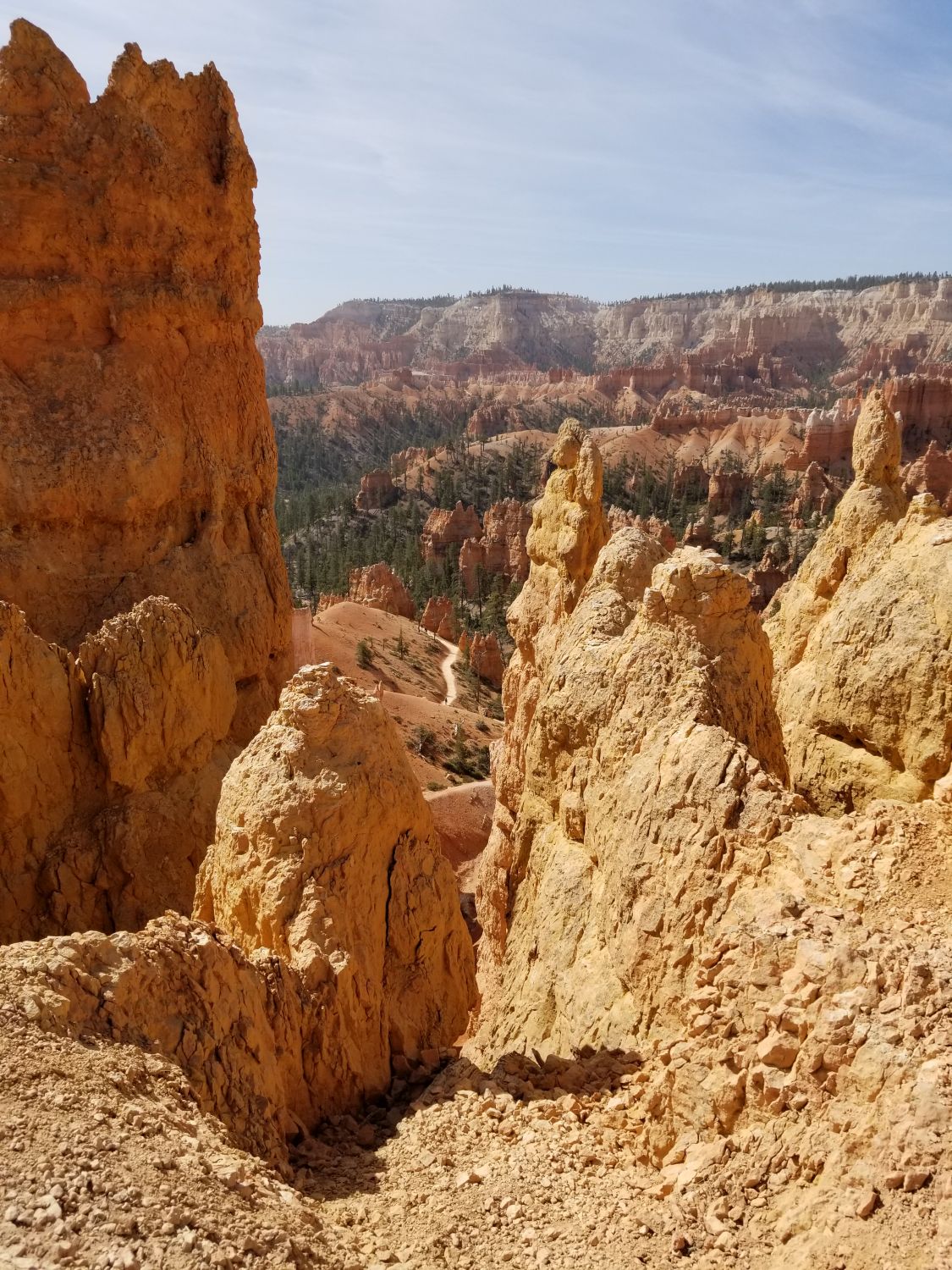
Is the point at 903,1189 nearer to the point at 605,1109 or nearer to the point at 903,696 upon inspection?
the point at 605,1109

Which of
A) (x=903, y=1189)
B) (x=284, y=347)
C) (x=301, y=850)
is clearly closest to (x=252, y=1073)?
(x=301, y=850)

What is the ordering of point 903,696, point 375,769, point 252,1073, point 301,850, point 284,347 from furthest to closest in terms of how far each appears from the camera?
point 284,347 → point 903,696 → point 375,769 → point 301,850 → point 252,1073

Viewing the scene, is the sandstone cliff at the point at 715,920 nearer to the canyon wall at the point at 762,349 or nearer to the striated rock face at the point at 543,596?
the striated rock face at the point at 543,596

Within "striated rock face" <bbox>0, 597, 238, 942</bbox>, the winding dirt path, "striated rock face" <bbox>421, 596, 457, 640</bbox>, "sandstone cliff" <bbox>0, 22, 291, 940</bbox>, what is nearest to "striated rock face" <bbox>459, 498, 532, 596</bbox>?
"striated rock face" <bbox>421, 596, 457, 640</bbox>

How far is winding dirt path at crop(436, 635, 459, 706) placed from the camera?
40.4 m

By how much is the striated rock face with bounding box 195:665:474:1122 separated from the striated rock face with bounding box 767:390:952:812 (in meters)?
6.24

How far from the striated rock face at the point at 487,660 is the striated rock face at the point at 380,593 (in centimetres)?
712

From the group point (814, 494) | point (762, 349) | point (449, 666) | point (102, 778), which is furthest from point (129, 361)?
point (762, 349)

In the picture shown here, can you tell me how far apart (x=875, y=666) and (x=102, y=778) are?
1048 cm

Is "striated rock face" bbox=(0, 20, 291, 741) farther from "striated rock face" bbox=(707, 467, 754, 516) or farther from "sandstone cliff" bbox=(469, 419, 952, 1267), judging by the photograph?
"striated rock face" bbox=(707, 467, 754, 516)

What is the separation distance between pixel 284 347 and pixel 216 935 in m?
202

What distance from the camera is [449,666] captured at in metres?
44.1

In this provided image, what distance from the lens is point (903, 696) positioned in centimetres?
1229

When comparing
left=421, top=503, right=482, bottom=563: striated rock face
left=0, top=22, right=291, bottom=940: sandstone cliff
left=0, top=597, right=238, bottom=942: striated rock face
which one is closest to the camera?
left=0, top=597, right=238, bottom=942: striated rock face
